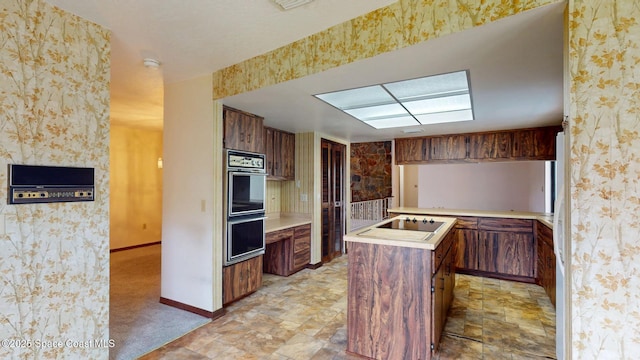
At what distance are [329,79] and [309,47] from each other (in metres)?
0.30

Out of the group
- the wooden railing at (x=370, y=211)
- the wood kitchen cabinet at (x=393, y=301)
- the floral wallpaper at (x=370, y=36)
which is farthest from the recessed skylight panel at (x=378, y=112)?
the wooden railing at (x=370, y=211)

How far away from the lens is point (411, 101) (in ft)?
10.3

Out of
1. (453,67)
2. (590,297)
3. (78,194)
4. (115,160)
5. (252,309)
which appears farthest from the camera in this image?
(115,160)

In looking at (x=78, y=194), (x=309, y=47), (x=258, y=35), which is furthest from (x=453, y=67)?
(x=78, y=194)

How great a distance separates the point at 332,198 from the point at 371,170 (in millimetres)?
3281

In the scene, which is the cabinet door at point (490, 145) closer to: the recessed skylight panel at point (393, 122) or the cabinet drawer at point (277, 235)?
the recessed skylight panel at point (393, 122)

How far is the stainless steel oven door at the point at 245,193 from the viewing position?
318 cm

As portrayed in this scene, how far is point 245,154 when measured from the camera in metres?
3.39

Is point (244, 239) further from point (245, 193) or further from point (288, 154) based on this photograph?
point (288, 154)

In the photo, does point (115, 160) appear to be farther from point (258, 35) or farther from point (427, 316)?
point (427, 316)

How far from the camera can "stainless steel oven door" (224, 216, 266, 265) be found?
316 centimetres

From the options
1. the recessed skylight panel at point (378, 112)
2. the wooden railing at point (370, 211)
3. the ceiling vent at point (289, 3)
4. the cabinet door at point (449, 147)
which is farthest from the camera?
the wooden railing at point (370, 211)

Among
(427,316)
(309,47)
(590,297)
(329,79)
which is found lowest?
(427,316)

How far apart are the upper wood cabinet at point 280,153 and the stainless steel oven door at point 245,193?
29.7 inches
